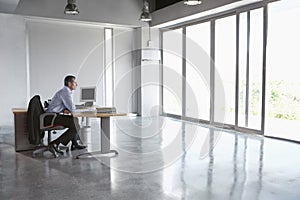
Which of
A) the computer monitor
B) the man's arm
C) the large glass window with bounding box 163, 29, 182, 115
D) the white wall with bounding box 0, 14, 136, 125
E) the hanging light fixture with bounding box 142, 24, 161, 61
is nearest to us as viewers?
the man's arm

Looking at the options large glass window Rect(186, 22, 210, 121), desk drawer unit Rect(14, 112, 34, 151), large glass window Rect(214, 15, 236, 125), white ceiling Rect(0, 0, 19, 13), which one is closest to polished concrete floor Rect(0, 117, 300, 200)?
desk drawer unit Rect(14, 112, 34, 151)

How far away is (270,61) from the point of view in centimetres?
629

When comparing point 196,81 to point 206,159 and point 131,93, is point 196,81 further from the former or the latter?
point 206,159

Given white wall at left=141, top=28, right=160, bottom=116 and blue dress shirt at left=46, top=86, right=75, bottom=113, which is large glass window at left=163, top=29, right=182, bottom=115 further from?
blue dress shirt at left=46, top=86, right=75, bottom=113

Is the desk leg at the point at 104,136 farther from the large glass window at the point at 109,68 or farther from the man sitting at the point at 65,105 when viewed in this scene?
the large glass window at the point at 109,68

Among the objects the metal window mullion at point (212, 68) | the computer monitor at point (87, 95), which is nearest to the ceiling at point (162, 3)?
the metal window mullion at point (212, 68)

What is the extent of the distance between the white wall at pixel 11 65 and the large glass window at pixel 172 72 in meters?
4.19

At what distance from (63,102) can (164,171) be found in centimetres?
192

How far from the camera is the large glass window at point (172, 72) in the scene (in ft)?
30.0

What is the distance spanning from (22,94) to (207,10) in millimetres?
4934

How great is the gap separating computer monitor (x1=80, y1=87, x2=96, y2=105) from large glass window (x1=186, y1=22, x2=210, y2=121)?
11.1 ft

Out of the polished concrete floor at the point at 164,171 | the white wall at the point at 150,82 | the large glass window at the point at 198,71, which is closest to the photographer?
the polished concrete floor at the point at 164,171

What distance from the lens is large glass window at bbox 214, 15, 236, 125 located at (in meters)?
7.26

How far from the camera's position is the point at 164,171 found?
4.05 metres
